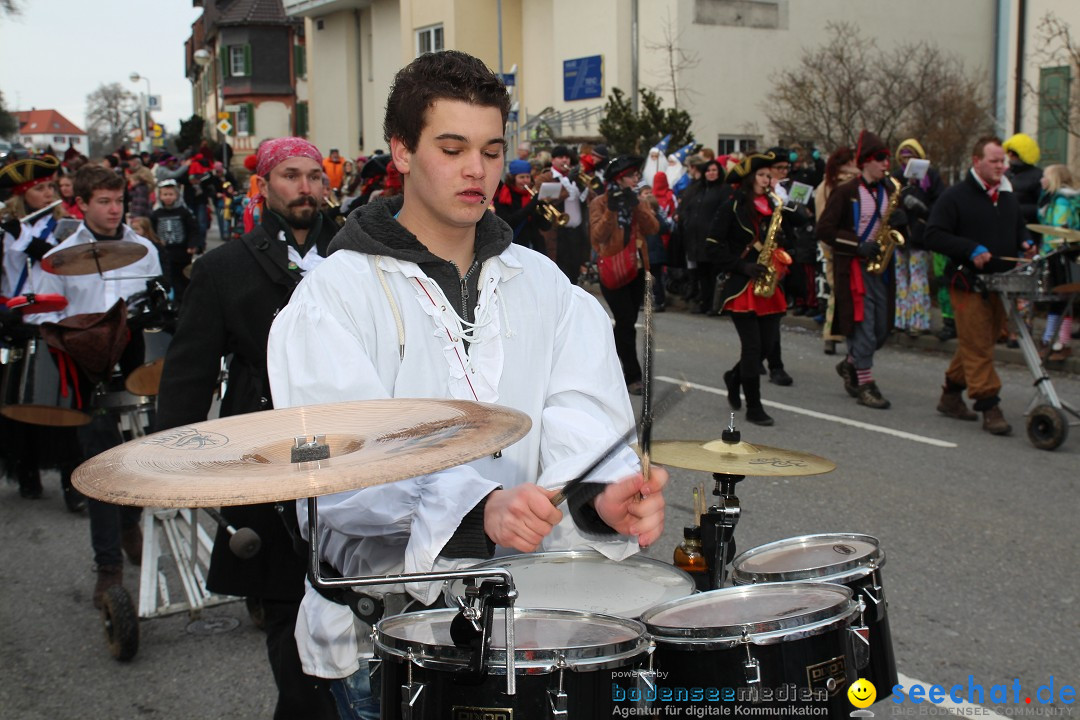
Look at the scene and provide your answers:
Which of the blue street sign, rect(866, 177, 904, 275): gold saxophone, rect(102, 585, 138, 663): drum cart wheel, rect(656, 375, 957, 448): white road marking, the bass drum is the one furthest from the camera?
the blue street sign

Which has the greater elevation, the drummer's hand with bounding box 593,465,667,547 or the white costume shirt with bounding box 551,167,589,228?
the white costume shirt with bounding box 551,167,589,228

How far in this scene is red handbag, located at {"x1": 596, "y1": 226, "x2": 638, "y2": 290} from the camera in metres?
10.1

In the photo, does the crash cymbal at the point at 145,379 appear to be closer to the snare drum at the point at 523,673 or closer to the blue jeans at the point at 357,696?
the blue jeans at the point at 357,696

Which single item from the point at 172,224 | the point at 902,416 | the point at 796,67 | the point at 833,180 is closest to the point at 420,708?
the point at 902,416

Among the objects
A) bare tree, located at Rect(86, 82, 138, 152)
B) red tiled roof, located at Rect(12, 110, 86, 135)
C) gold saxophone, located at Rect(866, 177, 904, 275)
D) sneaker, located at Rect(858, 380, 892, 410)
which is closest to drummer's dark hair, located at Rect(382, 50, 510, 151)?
gold saxophone, located at Rect(866, 177, 904, 275)

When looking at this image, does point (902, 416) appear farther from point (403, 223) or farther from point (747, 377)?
point (403, 223)

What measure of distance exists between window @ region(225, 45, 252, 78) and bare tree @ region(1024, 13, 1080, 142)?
1825 inches

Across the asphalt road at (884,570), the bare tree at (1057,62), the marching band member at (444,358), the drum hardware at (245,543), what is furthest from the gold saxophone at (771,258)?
the bare tree at (1057,62)

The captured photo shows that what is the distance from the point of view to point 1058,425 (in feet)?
26.4

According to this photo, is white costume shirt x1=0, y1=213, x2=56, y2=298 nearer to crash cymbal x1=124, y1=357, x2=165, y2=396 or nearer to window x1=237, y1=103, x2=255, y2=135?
crash cymbal x1=124, y1=357, x2=165, y2=396

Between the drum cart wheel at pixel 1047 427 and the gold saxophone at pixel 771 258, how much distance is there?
217 centimetres

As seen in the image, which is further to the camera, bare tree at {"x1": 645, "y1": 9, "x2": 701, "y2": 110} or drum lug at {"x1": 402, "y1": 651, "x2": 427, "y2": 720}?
bare tree at {"x1": 645, "y1": 9, "x2": 701, "y2": 110}

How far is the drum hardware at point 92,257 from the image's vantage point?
5656mm

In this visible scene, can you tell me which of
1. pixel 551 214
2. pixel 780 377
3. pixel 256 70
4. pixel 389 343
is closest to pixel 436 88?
pixel 389 343
